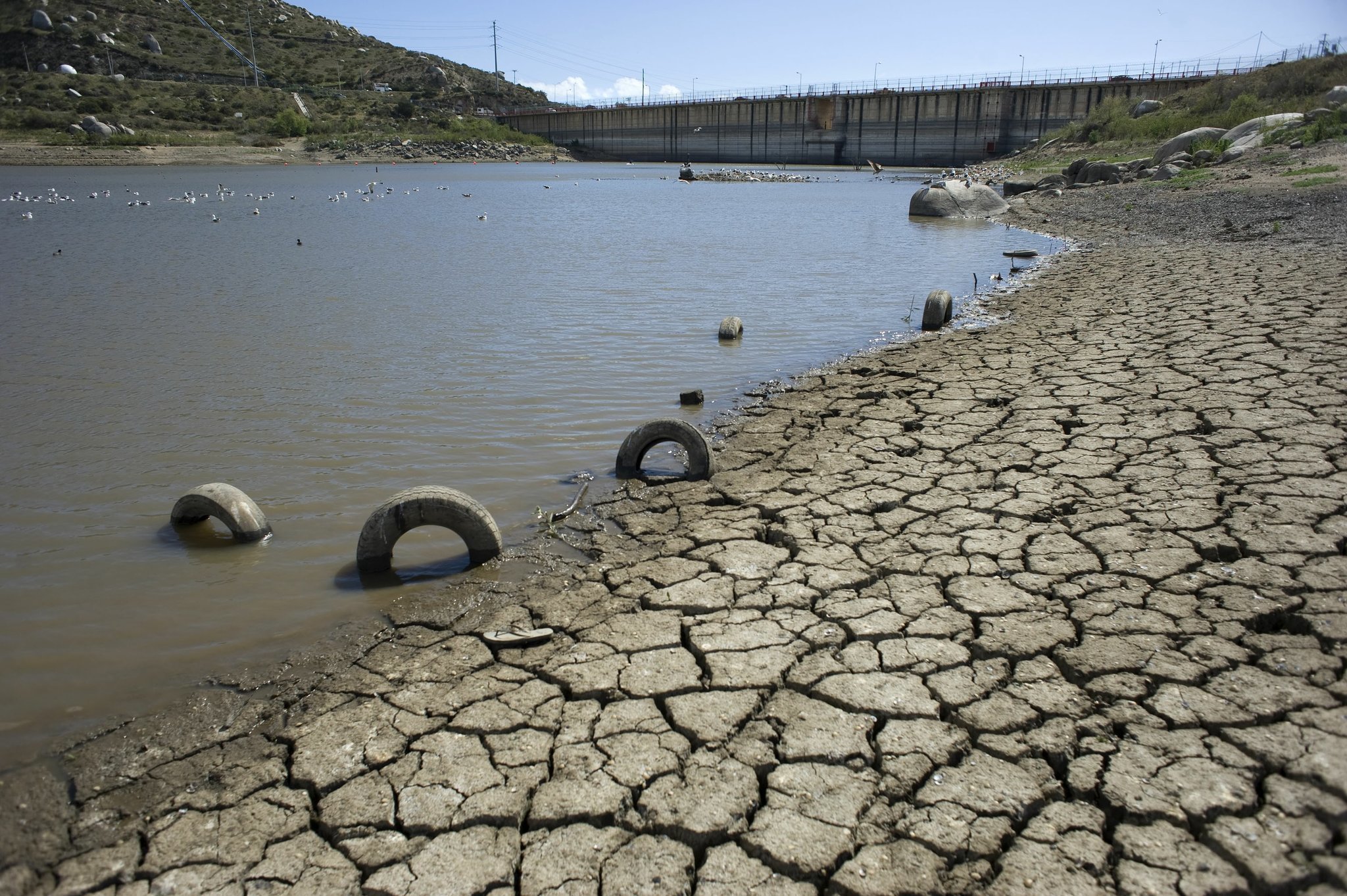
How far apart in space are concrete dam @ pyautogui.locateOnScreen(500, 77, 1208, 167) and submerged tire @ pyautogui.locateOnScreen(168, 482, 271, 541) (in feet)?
181

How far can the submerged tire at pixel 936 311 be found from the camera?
11.2 m

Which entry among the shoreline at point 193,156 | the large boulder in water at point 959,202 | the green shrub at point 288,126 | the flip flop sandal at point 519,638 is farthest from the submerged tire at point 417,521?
the green shrub at point 288,126

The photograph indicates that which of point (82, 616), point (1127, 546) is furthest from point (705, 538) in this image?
point (82, 616)

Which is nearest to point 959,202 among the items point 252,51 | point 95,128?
point 95,128

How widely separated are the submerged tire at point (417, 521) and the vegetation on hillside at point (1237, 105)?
89.9 feet

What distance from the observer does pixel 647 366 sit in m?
9.77

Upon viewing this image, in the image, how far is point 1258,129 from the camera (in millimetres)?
25906

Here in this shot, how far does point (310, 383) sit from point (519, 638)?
621 centimetres

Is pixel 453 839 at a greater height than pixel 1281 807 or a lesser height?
lesser

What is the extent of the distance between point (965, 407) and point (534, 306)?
7.80 meters

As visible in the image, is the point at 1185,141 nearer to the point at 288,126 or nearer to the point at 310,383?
the point at 310,383

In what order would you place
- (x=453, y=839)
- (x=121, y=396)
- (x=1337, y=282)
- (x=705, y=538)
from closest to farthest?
(x=453, y=839) < (x=705, y=538) < (x=121, y=396) < (x=1337, y=282)

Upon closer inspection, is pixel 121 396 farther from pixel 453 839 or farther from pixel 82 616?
pixel 453 839

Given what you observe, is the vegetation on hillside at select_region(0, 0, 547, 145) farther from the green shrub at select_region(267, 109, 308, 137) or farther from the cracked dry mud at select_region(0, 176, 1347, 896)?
the cracked dry mud at select_region(0, 176, 1347, 896)
